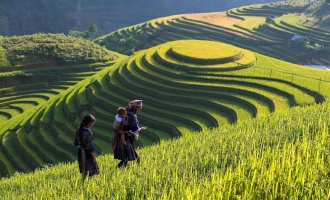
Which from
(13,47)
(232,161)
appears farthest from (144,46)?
(232,161)

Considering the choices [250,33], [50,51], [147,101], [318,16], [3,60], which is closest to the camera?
[147,101]

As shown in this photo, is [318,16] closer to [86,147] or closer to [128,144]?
[128,144]

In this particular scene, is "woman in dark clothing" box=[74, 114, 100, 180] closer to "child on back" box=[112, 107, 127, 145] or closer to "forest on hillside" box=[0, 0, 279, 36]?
"child on back" box=[112, 107, 127, 145]

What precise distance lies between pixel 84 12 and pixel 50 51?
403 feet

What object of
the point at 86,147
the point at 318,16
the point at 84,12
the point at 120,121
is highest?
the point at 84,12

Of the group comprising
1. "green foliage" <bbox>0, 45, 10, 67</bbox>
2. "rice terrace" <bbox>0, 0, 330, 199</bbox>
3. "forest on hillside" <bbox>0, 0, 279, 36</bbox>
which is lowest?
"rice terrace" <bbox>0, 0, 330, 199</bbox>

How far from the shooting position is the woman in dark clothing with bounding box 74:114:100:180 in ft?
28.9

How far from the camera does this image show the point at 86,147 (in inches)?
354

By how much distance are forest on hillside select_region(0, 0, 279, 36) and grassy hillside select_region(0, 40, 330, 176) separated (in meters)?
111

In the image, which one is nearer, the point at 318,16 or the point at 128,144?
the point at 128,144

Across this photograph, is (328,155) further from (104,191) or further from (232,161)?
(104,191)

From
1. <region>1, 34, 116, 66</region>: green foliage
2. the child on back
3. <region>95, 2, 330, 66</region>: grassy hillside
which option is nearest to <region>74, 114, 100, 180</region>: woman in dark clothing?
the child on back

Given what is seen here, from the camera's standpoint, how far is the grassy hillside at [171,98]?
27266 mm

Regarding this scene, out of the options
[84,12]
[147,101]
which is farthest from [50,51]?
[84,12]
